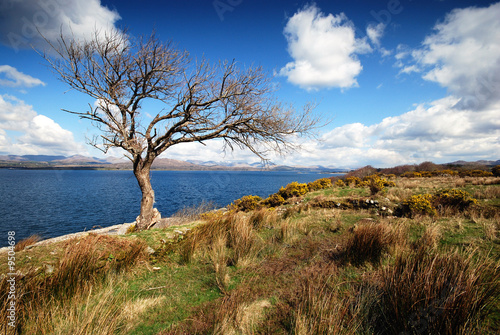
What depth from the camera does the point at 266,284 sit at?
3752 mm

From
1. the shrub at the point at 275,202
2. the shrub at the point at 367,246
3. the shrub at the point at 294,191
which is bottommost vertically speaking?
the shrub at the point at 275,202

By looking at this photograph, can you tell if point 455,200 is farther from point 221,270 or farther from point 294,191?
point 221,270

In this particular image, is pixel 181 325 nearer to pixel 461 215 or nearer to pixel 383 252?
pixel 383 252

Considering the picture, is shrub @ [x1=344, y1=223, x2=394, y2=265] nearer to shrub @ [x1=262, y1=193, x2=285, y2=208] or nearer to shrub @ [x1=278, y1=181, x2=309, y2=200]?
shrub @ [x1=262, y1=193, x2=285, y2=208]

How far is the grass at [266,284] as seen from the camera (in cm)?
224

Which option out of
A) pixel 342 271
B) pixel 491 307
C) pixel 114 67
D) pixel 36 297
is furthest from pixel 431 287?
pixel 114 67

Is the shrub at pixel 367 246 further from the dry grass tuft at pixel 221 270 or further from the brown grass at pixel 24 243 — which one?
the brown grass at pixel 24 243

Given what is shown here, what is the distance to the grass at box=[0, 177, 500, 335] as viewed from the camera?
2.24 m

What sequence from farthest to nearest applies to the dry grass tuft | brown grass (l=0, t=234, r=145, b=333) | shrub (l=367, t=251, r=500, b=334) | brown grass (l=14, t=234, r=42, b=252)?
brown grass (l=14, t=234, r=42, b=252) < the dry grass tuft < brown grass (l=0, t=234, r=145, b=333) < shrub (l=367, t=251, r=500, b=334)

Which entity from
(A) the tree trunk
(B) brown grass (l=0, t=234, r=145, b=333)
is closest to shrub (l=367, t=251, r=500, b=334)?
(B) brown grass (l=0, t=234, r=145, b=333)

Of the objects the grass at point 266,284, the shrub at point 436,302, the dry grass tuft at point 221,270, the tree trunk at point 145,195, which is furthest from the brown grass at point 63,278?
the tree trunk at point 145,195

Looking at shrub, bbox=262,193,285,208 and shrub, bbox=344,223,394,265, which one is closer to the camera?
shrub, bbox=344,223,394,265

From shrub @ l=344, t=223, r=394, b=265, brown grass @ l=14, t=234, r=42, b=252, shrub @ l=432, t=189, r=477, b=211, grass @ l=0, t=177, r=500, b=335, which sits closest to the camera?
grass @ l=0, t=177, r=500, b=335

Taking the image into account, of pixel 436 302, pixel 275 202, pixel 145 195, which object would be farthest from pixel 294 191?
pixel 436 302
